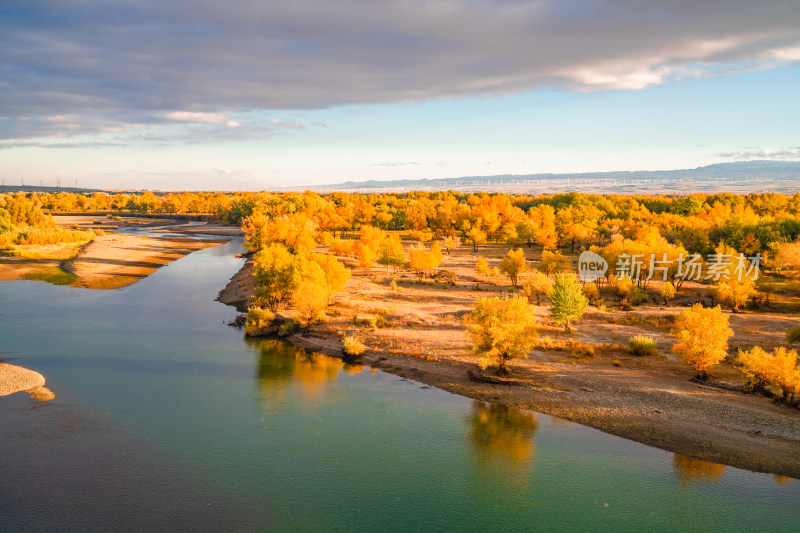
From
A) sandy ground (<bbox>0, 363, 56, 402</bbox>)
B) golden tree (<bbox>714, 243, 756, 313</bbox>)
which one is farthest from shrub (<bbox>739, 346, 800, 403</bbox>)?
sandy ground (<bbox>0, 363, 56, 402</bbox>)

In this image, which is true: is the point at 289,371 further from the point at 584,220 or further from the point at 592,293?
the point at 584,220

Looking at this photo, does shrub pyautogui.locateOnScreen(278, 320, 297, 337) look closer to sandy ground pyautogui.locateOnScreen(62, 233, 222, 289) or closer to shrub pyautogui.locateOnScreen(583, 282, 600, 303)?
sandy ground pyautogui.locateOnScreen(62, 233, 222, 289)

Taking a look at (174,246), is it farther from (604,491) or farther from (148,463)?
(604,491)

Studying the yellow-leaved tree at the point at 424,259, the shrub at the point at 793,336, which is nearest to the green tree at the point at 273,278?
the yellow-leaved tree at the point at 424,259

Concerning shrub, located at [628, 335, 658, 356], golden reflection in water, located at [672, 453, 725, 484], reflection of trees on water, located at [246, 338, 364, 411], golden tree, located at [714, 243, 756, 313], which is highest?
golden tree, located at [714, 243, 756, 313]

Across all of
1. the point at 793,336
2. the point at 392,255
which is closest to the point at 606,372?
the point at 793,336

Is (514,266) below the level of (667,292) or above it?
above
